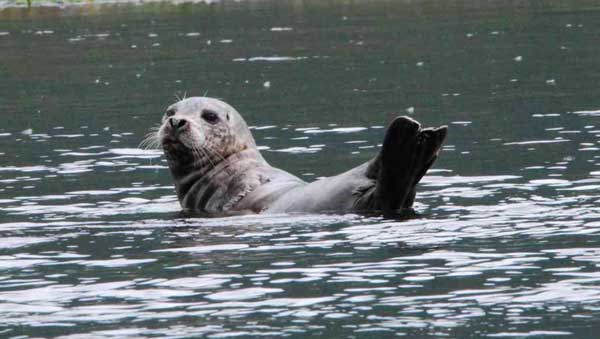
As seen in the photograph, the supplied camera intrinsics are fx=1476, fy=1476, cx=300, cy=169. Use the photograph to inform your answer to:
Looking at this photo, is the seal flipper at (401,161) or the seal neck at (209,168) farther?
the seal neck at (209,168)

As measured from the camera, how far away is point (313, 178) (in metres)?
12.9

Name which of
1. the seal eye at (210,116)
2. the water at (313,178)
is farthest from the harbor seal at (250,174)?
the water at (313,178)

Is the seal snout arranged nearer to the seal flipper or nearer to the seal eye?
the seal eye

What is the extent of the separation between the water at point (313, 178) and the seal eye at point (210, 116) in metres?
0.82

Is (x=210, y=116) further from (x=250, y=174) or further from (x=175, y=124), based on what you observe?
(x=250, y=174)

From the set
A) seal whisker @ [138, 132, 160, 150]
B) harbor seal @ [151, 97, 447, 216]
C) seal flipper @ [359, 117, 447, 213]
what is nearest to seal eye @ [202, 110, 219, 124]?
harbor seal @ [151, 97, 447, 216]

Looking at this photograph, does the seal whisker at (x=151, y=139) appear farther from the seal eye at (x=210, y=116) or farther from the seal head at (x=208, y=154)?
the seal eye at (x=210, y=116)

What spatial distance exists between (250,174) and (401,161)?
2.39 meters

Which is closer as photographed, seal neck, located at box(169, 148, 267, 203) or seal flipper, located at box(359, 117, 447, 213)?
seal flipper, located at box(359, 117, 447, 213)

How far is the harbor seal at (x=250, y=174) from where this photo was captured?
9695 mm

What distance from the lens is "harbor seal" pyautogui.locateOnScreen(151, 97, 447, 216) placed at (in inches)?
382

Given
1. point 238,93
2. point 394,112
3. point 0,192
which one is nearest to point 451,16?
point 238,93

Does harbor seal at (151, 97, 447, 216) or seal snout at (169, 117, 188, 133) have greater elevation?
seal snout at (169, 117, 188, 133)

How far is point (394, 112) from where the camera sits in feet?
56.4
